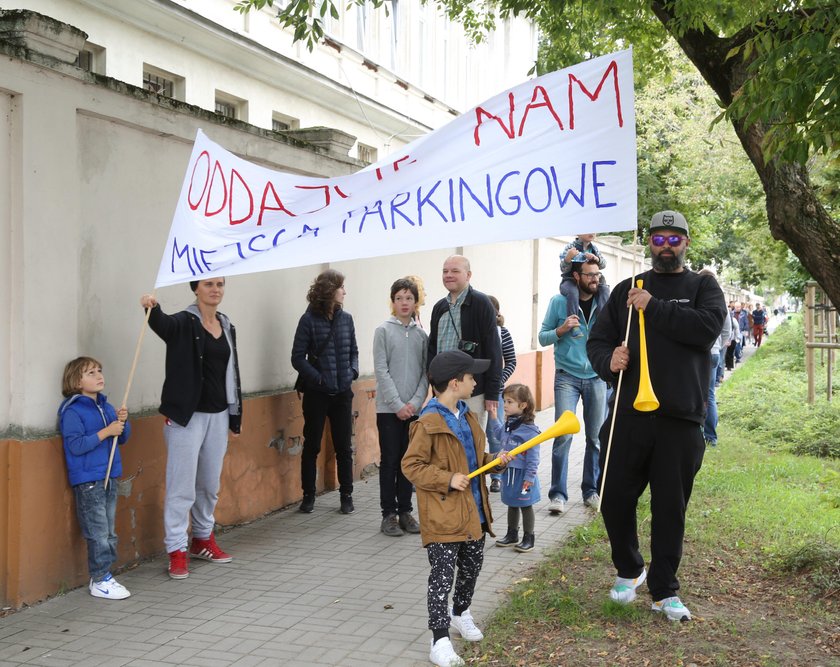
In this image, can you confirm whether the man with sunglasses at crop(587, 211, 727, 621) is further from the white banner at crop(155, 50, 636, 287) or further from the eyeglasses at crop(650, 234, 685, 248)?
the white banner at crop(155, 50, 636, 287)

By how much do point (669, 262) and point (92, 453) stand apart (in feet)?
11.6

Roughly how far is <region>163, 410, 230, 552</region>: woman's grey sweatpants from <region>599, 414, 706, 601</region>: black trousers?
2675 millimetres

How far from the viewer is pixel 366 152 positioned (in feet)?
59.5

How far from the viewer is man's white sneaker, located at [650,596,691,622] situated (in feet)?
17.2

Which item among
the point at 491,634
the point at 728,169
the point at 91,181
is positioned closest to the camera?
the point at 491,634

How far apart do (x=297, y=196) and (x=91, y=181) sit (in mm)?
1600

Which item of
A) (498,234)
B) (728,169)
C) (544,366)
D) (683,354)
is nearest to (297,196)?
(498,234)

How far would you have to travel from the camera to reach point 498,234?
4.75 m

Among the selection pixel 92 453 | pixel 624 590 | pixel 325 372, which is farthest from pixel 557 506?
pixel 92 453

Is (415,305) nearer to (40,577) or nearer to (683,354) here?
(683,354)

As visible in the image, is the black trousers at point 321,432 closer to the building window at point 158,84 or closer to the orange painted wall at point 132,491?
the orange painted wall at point 132,491

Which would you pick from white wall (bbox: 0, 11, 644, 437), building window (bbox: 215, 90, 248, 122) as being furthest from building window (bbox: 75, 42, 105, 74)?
white wall (bbox: 0, 11, 644, 437)

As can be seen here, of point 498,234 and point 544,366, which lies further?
point 544,366

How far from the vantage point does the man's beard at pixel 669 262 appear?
5.29 metres
